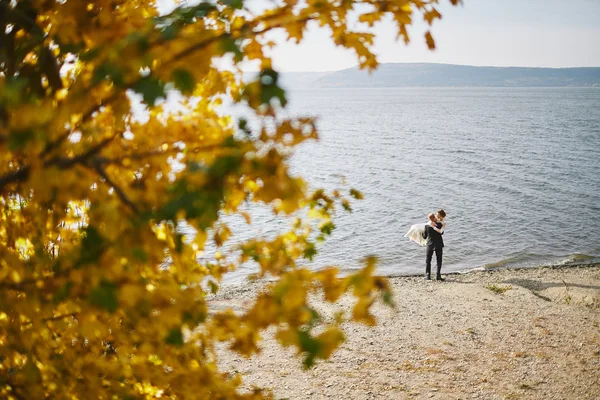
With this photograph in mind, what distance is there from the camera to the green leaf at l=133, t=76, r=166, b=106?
1636 mm

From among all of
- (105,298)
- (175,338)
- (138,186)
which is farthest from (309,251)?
(105,298)

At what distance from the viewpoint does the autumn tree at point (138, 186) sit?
163cm

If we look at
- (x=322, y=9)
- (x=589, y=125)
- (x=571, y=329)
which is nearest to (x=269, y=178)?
(x=322, y=9)

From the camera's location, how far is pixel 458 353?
9844 millimetres

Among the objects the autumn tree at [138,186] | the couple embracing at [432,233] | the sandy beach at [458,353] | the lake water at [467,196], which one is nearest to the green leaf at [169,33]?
the autumn tree at [138,186]

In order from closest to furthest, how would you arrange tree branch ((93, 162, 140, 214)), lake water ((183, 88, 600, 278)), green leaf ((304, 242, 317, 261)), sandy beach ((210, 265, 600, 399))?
tree branch ((93, 162, 140, 214))
green leaf ((304, 242, 317, 261))
sandy beach ((210, 265, 600, 399))
lake water ((183, 88, 600, 278))

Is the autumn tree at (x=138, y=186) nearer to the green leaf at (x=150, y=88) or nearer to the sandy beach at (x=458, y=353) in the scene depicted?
the green leaf at (x=150, y=88)

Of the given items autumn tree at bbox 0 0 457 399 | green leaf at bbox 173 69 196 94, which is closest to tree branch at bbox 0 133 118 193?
autumn tree at bbox 0 0 457 399

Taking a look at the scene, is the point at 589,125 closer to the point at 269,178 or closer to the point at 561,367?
the point at 561,367

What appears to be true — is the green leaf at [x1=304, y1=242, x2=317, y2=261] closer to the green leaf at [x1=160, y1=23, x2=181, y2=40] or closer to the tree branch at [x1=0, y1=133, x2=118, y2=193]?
the tree branch at [x1=0, y1=133, x2=118, y2=193]

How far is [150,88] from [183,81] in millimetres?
108

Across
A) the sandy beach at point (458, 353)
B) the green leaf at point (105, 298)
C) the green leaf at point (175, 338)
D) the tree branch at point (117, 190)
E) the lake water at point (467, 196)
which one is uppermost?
the tree branch at point (117, 190)

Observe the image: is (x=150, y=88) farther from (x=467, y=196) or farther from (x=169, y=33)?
(x=467, y=196)

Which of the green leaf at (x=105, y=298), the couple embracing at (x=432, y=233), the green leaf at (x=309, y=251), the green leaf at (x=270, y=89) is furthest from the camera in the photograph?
the couple embracing at (x=432, y=233)
